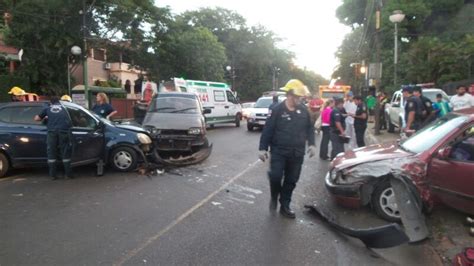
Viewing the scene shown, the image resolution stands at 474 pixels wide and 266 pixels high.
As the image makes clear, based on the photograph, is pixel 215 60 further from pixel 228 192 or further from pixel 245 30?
pixel 228 192

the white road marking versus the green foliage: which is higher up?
the green foliage

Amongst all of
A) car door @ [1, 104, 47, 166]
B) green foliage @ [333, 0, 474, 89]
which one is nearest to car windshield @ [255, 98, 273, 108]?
green foliage @ [333, 0, 474, 89]

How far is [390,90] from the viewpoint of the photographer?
3275 centimetres

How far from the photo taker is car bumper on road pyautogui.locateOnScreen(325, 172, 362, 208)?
652cm

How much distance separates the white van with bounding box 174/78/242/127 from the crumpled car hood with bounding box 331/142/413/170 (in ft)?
49.1

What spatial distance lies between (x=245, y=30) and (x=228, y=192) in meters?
56.5

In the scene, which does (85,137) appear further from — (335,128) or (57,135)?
(335,128)

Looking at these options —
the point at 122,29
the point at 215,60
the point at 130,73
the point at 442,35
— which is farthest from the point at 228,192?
the point at 130,73

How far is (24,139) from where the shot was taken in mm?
9516

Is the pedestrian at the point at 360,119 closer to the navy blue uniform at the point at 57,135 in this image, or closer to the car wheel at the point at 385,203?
the car wheel at the point at 385,203

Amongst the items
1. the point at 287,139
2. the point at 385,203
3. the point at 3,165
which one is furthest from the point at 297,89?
the point at 3,165

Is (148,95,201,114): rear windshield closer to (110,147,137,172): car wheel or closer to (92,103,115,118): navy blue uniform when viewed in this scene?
(92,103,115,118): navy blue uniform

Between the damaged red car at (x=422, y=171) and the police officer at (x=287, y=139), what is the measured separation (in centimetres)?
69

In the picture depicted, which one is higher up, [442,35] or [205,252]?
[442,35]
